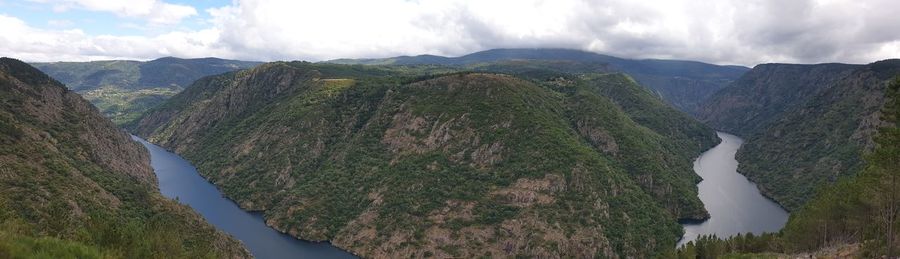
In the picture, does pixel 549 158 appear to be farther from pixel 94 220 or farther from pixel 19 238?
pixel 19 238

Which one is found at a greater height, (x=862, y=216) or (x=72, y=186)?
(x=862, y=216)

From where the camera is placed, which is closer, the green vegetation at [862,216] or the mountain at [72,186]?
the green vegetation at [862,216]

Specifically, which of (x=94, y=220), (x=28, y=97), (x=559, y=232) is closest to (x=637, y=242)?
(x=559, y=232)

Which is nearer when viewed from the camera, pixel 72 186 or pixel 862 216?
pixel 862 216

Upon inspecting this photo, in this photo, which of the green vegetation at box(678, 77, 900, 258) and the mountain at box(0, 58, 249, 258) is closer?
the green vegetation at box(678, 77, 900, 258)
